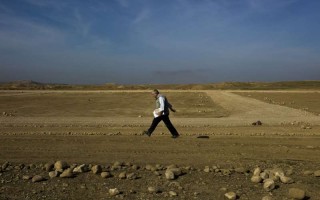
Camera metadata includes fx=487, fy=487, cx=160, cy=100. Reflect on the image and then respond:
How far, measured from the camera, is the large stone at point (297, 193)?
8.29 meters

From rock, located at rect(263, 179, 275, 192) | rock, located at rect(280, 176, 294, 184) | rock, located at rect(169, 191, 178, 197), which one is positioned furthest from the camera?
rock, located at rect(280, 176, 294, 184)

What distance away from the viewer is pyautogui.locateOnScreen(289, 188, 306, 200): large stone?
8289mm

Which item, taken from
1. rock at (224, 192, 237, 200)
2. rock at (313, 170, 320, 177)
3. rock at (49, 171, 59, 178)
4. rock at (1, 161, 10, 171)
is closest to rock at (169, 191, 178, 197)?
rock at (224, 192, 237, 200)

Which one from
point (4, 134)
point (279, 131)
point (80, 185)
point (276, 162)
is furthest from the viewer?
point (279, 131)

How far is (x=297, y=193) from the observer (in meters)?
8.34

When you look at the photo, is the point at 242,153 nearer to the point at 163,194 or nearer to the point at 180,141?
the point at 180,141

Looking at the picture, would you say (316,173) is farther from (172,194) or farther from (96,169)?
(96,169)

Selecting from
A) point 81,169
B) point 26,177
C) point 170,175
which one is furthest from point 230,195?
point 26,177

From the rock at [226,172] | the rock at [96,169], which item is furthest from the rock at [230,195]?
the rock at [96,169]

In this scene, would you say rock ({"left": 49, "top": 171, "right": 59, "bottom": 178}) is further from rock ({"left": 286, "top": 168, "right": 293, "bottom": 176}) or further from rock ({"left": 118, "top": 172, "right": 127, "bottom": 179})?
rock ({"left": 286, "top": 168, "right": 293, "bottom": 176})

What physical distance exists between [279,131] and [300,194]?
34.1 feet

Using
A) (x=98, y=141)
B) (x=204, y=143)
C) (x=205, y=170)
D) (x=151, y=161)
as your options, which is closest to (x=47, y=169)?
(x=151, y=161)

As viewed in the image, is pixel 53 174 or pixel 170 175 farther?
pixel 53 174

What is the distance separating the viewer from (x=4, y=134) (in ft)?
56.1
